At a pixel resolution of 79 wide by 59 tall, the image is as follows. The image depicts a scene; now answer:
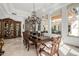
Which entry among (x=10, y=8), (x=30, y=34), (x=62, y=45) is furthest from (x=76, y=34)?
(x=10, y=8)

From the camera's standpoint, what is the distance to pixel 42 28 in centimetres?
275

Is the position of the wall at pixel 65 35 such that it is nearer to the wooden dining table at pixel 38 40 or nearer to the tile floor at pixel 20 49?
the tile floor at pixel 20 49

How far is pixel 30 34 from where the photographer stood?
2791 mm

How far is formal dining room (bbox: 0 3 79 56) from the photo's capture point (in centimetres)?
272

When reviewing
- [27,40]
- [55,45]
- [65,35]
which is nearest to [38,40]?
[27,40]

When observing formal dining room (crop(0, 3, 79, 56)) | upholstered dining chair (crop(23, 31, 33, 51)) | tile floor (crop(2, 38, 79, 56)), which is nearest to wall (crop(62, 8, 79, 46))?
formal dining room (crop(0, 3, 79, 56))

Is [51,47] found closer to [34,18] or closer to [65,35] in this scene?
[65,35]

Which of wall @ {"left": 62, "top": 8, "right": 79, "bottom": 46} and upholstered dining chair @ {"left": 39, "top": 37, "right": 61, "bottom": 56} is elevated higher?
wall @ {"left": 62, "top": 8, "right": 79, "bottom": 46}

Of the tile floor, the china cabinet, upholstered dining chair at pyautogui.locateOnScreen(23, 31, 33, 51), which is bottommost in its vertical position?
the tile floor

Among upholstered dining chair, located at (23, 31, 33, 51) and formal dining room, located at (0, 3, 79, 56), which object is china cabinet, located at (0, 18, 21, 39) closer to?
formal dining room, located at (0, 3, 79, 56)

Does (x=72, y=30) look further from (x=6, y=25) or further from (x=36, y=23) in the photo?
(x=6, y=25)

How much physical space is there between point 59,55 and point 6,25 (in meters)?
1.38

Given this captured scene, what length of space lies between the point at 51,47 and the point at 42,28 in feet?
1.54

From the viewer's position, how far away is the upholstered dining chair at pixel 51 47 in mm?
2721
